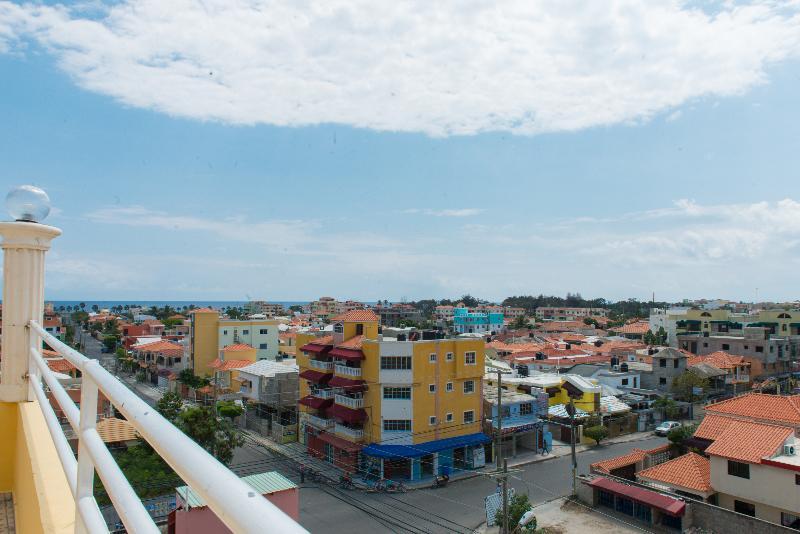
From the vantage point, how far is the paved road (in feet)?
52.2

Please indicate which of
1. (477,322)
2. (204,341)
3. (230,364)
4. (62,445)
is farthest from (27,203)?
(477,322)

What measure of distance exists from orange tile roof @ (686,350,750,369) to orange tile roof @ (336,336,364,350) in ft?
73.9

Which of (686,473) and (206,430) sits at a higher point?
(206,430)

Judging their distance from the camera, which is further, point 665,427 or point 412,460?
point 665,427

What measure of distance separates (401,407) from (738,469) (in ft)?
36.4

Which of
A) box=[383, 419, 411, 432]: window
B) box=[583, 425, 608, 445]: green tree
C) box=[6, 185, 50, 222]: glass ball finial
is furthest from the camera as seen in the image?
box=[583, 425, 608, 445]: green tree

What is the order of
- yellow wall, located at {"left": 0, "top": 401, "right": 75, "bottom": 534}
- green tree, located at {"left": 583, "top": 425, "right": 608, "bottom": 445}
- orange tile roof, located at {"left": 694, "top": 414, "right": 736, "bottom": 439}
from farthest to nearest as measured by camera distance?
green tree, located at {"left": 583, "top": 425, "right": 608, "bottom": 445}, orange tile roof, located at {"left": 694, "top": 414, "right": 736, "bottom": 439}, yellow wall, located at {"left": 0, "top": 401, "right": 75, "bottom": 534}

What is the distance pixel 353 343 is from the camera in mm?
22547

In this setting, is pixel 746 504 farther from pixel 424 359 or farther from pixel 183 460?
pixel 183 460

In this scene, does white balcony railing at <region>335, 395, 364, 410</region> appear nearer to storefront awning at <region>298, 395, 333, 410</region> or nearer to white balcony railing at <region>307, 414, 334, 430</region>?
white balcony railing at <region>307, 414, 334, 430</region>

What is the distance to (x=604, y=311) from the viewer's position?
4104 inches

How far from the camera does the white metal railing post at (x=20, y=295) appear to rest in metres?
3.69

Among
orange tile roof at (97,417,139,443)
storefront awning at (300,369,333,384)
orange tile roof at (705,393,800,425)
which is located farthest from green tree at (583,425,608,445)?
orange tile roof at (97,417,139,443)

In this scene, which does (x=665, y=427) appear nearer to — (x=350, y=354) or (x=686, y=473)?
(x=686, y=473)
